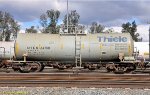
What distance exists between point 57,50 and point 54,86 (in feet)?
42.2

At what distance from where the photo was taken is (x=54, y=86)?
54.9ft

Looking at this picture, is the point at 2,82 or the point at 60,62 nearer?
the point at 2,82

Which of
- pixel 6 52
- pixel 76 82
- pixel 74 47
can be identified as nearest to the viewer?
pixel 76 82

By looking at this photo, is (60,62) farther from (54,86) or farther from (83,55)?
(54,86)

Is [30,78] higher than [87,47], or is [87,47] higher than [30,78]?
[87,47]

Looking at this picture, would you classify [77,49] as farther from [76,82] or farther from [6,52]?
[76,82]

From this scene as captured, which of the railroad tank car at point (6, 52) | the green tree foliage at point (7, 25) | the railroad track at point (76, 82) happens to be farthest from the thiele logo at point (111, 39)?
the green tree foliage at point (7, 25)

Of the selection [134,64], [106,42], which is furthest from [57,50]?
[134,64]

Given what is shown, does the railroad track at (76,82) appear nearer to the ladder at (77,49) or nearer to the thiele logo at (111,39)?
the ladder at (77,49)

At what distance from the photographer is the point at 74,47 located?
29250 mm

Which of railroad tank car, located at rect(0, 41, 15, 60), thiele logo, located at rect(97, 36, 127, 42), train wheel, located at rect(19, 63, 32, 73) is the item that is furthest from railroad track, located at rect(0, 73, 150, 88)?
railroad tank car, located at rect(0, 41, 15, 60)

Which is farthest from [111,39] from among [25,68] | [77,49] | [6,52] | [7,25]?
[7,25]

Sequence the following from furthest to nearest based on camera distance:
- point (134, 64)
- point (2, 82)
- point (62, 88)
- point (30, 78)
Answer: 1. point (134, 64)
2. point (30, 78)
3. point (2, 82)
4. point (62, 88)

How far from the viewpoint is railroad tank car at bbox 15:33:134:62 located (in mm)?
29266
